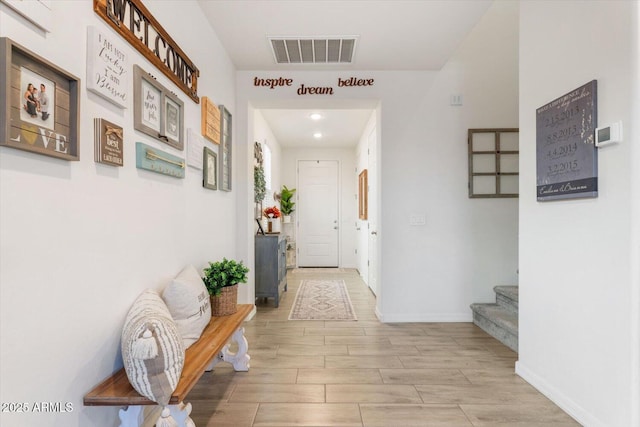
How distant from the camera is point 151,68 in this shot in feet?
5.71

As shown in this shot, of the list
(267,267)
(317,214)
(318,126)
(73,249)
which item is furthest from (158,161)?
(317,214)

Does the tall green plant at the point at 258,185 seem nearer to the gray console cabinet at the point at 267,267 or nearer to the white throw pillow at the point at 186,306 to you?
the gray console cabinet at the point at 267,267

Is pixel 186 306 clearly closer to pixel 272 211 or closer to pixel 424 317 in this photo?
pixel 424 317

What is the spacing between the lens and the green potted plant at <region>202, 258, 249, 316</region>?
2268mm

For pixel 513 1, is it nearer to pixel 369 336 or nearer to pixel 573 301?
pixel 573 301

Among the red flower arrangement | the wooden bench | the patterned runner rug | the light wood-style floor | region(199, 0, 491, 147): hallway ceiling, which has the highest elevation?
region(199, 0, 491, 147): hallway ceiling

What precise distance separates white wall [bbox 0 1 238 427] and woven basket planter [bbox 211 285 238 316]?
0.44 m

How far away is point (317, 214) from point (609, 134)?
5815 millimetres

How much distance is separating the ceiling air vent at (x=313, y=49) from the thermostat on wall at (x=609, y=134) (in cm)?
188

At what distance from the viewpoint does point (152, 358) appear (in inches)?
48.6

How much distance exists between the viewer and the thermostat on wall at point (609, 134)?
61.4 inches

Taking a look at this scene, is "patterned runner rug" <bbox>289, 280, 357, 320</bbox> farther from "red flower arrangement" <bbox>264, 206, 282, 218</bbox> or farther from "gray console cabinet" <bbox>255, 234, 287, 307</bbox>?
"red flower arrangement" <bbox>264, 206, 282, 218</bbox>

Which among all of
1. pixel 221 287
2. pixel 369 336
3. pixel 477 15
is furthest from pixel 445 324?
pixel 477 15

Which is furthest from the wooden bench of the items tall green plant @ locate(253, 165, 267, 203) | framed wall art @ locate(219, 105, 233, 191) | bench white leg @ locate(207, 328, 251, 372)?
tall green plant @ locate(253, 165, 267, 203)
